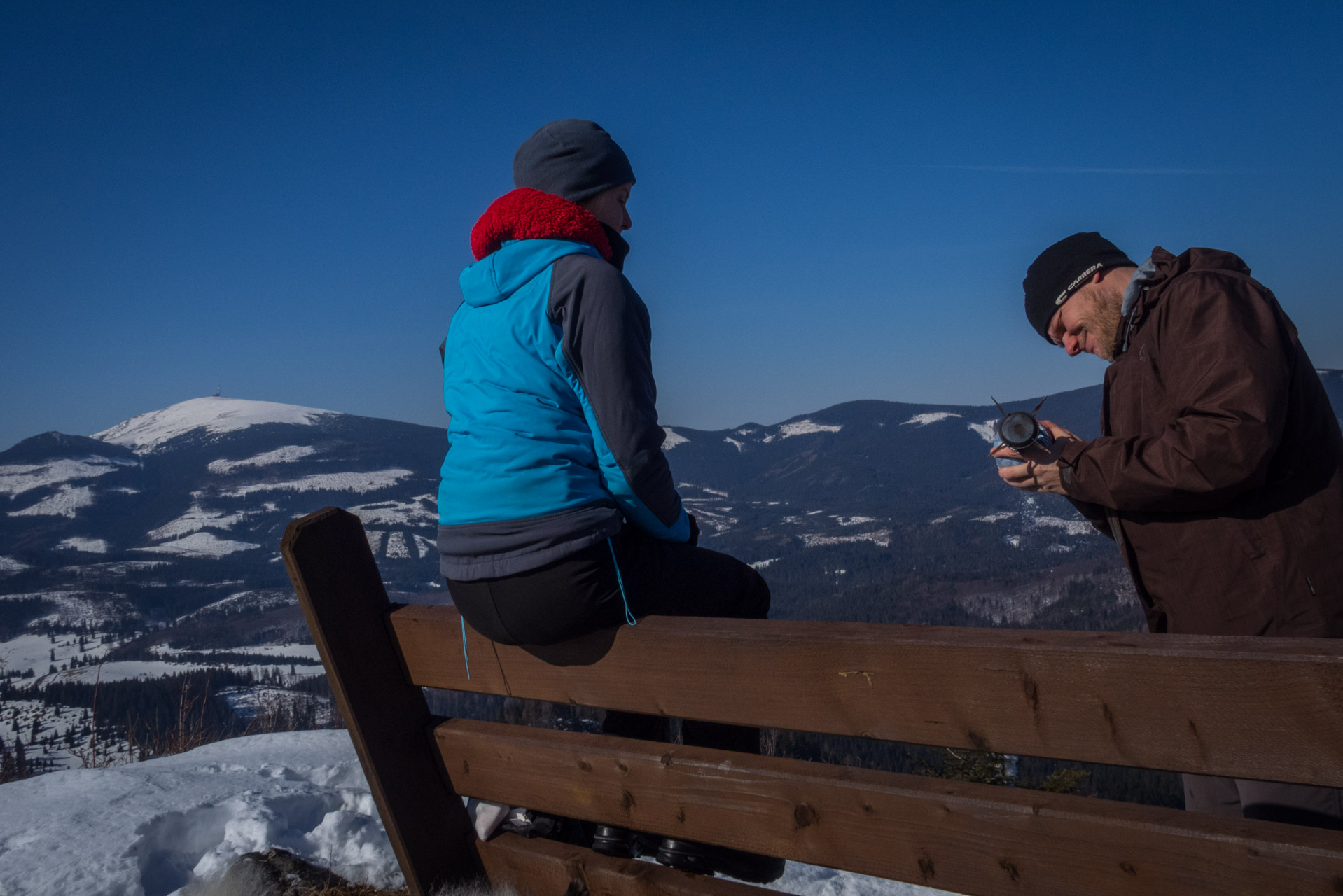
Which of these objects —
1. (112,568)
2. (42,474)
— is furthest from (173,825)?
(42,474)

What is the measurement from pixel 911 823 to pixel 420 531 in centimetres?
11947

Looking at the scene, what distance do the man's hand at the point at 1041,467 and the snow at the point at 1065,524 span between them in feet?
352

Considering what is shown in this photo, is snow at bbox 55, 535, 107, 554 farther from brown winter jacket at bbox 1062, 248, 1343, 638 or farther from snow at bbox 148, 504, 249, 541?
brown winter jacket at bbox 1062, 248, 1343, 638

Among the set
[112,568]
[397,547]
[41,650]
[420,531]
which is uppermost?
[420,531]

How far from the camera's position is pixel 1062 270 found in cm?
270

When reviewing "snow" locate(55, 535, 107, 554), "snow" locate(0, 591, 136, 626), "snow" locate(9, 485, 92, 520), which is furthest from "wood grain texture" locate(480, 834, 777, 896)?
"snow" locate(9, 485, 92, 520)

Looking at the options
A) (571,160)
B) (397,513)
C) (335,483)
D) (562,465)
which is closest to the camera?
(562,465)

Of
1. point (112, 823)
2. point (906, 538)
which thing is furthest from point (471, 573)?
point (906, 538)

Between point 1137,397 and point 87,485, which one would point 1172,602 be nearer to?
point 1137,397

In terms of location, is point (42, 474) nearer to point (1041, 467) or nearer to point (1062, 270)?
point (1062, 270)

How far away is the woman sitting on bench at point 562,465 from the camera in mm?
2096

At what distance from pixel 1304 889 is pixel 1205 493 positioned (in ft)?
2.91

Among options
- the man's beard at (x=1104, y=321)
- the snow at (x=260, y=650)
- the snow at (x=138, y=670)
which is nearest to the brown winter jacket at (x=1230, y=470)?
Answer: the man's beard at (x=1104, y=321)

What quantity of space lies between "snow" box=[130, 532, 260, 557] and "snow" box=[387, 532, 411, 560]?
163ft
